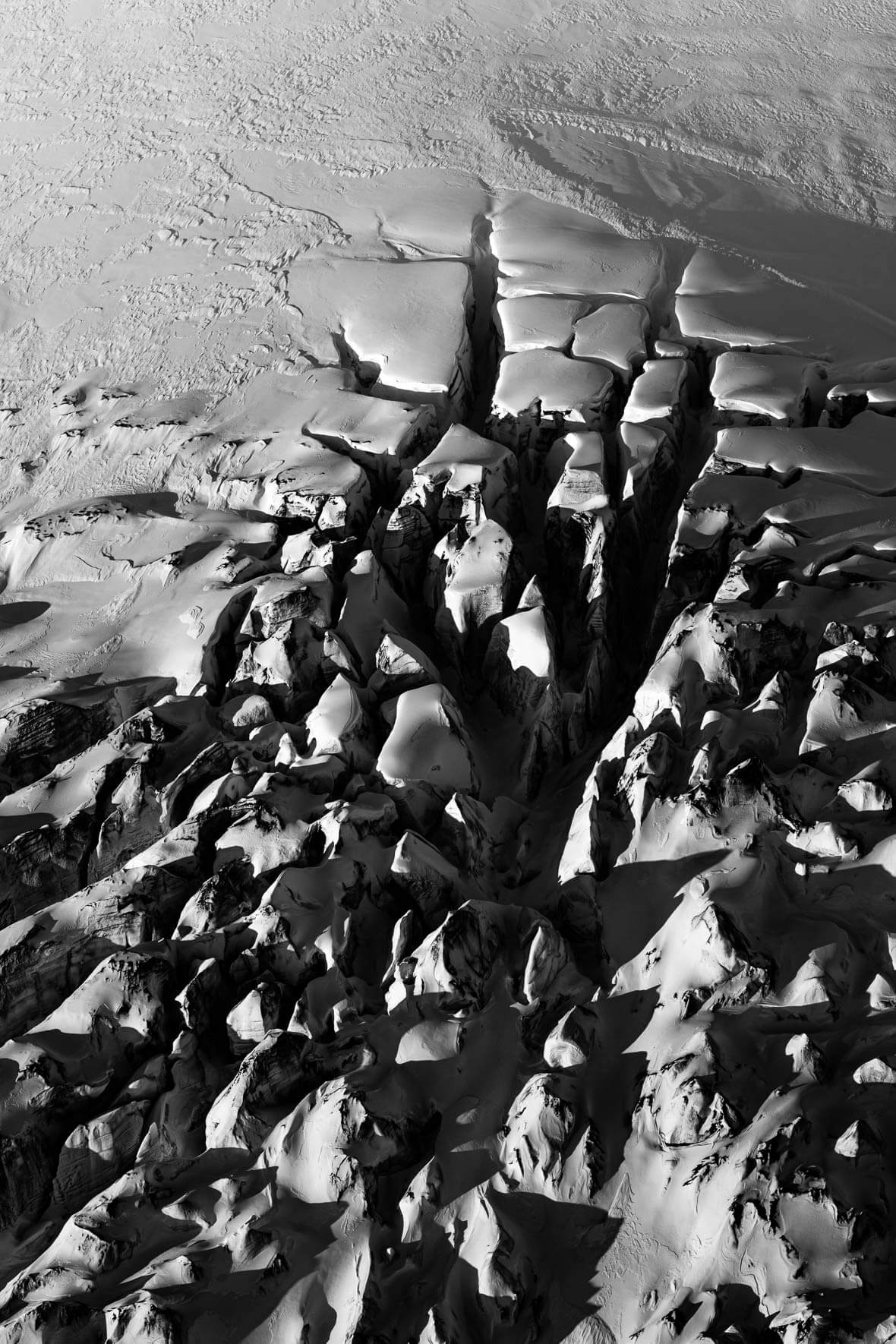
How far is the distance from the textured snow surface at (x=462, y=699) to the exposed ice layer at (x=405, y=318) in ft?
0.09

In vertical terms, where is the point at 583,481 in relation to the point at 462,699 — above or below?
above

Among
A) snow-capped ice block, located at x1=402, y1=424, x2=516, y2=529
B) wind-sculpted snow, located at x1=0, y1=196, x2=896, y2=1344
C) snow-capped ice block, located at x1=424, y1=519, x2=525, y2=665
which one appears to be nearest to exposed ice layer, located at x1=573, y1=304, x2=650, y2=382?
wind-sculpted snow, located at x1=0, y1=196, x2=896, y2=1344

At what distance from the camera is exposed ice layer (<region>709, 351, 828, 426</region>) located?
4.51 meters

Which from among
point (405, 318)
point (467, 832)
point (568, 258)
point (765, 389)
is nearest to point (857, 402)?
point (765, 389)

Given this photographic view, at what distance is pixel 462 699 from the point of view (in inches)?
164

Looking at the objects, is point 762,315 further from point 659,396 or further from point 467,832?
point 467,832

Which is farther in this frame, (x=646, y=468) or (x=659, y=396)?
(x=659, y=396)

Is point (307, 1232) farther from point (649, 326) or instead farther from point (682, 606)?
point (649, 326)

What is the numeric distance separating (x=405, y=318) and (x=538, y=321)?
1.92ft

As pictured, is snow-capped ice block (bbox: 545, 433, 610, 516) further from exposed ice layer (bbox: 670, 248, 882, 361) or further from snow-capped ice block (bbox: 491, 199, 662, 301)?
snow-capped ice block (bbox: 491, 199, 662, 301)

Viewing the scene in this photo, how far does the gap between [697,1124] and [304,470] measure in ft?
9.25

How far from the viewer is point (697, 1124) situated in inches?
109

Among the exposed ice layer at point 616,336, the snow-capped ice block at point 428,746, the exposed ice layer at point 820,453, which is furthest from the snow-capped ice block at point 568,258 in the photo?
the snow-capped ice block at point 428,746

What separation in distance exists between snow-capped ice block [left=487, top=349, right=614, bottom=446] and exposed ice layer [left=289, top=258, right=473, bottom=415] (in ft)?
0.84
